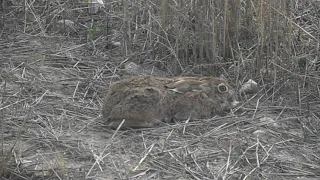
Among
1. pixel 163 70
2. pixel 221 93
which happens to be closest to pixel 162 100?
pixel 221 93

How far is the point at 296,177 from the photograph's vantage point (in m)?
4.36

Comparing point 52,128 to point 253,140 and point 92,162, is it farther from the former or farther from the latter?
point 253,140

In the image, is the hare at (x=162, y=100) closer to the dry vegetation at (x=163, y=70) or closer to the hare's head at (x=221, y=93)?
the hare's head at (x=221, y=93)

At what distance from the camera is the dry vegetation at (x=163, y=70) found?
4445mm

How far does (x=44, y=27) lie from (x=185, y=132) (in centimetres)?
285

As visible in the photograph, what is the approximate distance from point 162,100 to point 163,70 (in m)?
1.18

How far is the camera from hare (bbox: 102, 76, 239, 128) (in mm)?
4984

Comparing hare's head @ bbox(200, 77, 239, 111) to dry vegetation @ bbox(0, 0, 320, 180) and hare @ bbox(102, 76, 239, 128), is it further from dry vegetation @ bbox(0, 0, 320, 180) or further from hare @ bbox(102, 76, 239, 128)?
dry vegetation @ bbox(0, 0, 320, 180)

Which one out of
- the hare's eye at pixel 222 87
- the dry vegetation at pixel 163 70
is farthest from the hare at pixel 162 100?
the dry vegetation at pixel 163 70

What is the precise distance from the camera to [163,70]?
20.6ft

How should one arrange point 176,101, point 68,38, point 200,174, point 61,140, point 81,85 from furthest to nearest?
point 68,38, point 81,85, point 176,101, point 61,140, point 200,174

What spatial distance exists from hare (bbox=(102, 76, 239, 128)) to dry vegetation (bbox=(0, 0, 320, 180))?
0.37 feet

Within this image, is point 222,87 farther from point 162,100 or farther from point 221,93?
point 162,100

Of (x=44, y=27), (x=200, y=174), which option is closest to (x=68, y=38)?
(x=44, y=27)
